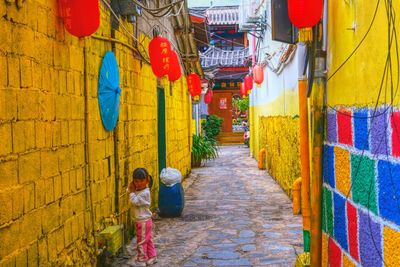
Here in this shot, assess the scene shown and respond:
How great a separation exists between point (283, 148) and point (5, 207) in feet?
35.2

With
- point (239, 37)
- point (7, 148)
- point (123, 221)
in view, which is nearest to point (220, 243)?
point (123, 221)

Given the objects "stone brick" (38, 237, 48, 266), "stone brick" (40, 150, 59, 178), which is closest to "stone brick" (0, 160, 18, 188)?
"stone brick" (40, 150, 59, 178)

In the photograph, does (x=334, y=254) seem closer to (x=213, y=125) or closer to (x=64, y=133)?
(x=64, y=133)

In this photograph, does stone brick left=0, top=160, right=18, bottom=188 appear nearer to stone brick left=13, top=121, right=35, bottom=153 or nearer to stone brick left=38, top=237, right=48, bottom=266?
stone brick left=13, top=121, right=35, bottom=153

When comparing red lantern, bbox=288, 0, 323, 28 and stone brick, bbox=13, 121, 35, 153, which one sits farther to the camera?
red lantern, bbox=288, 0, 323, 28

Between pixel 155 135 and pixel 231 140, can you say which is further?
pixel 231 140

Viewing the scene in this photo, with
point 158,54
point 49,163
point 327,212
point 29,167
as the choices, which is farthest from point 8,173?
point 158,54

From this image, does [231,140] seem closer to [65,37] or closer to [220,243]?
[220,243]

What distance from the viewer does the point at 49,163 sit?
5.10 m

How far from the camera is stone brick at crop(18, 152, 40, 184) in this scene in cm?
443

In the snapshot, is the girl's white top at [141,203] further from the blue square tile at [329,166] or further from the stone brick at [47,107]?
the blue square tile at [329,166]

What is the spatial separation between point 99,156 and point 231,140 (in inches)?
1324

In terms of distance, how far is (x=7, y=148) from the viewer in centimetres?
416

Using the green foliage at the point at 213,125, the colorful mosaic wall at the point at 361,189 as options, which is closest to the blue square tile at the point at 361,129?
the colorful mosaic wall at the point at 361,189
